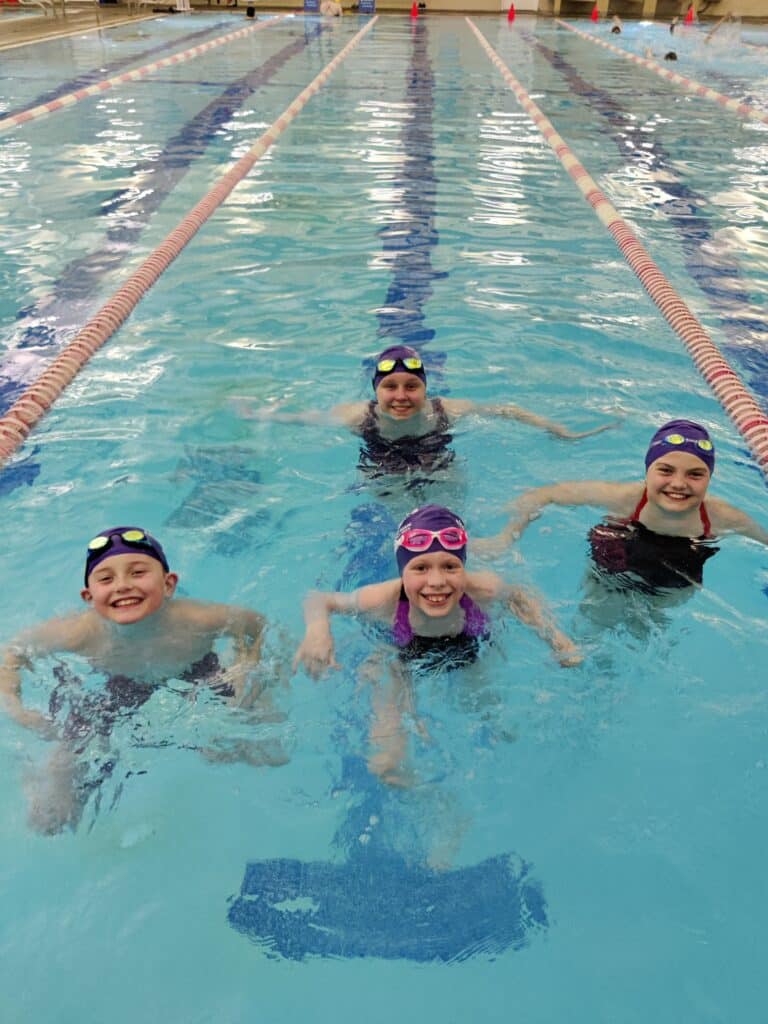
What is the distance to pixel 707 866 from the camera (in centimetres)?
250

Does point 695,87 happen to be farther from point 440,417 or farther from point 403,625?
point 403,625

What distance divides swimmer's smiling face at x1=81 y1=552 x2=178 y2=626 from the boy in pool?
0.53 meters

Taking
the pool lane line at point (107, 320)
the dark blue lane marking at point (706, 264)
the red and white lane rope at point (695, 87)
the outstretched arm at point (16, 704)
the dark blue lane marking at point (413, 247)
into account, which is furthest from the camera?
the red and white lane rope at point (695, 87)

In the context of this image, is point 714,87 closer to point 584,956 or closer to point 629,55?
point 629,55

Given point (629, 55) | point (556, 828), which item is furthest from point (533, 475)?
point (629, 55)

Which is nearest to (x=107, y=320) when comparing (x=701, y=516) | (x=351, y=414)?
(x=351, y=414)

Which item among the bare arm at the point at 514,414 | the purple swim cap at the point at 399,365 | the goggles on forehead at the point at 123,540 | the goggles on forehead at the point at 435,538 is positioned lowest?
the bare arm at the point at 514,414

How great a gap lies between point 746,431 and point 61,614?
3435 mm

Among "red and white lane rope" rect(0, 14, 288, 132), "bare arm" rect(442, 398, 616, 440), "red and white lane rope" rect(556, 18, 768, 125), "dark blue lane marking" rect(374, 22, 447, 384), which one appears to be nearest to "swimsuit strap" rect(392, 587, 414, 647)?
"bare arm" rect(442, 398, 616, 440)

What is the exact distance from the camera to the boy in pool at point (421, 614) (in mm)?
2896

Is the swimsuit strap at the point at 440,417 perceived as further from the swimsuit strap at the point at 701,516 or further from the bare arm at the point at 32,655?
the bare arm at the point at 32,655

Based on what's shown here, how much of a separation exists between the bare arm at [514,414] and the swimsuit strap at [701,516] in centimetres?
105

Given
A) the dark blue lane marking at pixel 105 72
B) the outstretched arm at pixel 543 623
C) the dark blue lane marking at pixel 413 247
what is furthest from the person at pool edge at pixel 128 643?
the dark blue lane marking at pixel 105 72

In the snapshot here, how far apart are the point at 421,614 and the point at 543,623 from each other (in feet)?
1.46
